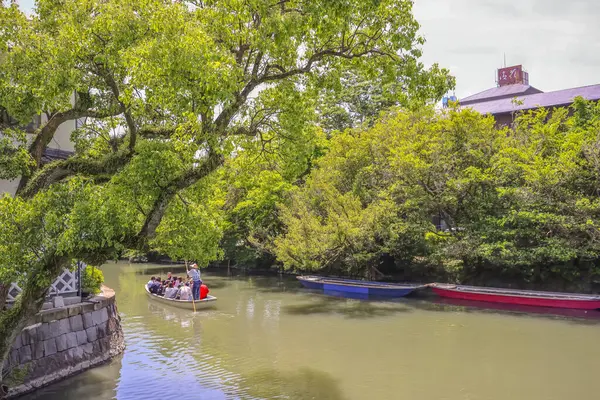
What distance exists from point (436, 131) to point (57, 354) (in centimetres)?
1751

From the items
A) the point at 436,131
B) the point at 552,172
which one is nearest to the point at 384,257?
the point at 436,131

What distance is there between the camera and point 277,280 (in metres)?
29.6

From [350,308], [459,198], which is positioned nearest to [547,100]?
[459,198]

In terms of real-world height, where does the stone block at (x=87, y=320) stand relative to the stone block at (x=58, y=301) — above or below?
below

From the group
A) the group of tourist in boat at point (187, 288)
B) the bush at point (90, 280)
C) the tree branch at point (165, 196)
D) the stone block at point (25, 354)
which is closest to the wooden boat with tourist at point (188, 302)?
the group of tourist in boat at point (187, 288)

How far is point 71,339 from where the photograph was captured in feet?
34.8

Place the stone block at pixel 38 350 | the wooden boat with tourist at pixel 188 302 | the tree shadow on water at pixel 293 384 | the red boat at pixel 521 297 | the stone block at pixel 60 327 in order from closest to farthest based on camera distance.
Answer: the stone block at pixel 38 350 < the tree shadow on water at pixel 293 384 < the stone block at pixel 60 327 < the red boat at pixel 521 297 < the wooden boat with tourist at pixel 188 302

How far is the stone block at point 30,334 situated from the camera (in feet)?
30.7

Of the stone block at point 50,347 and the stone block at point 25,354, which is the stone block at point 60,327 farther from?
the stone block at point 25,354

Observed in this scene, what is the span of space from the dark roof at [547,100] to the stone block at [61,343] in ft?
86.9

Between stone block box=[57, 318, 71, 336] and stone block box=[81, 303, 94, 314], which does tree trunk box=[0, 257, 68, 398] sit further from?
stone block box=[81, 303, 94, 314]

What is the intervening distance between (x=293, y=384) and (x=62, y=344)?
4.80 metres

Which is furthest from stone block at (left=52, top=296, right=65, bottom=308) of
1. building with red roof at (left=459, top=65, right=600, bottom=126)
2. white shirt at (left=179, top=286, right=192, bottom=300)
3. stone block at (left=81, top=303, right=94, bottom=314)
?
building with red roof at (left=459, top=65, right=600, bottom=126)

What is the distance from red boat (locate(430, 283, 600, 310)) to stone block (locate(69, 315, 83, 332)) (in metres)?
15.0
